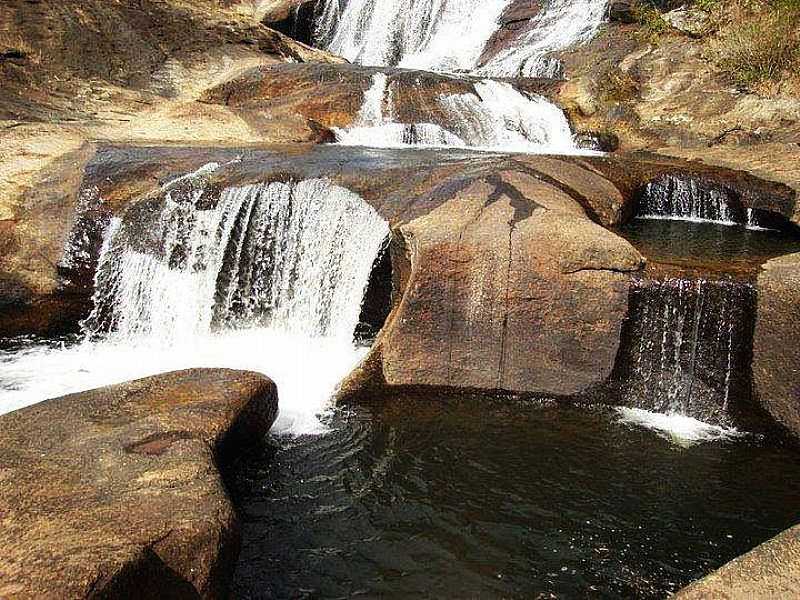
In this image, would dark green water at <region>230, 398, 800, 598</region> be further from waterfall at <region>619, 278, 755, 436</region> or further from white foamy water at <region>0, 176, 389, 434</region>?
white foamy water at <region>0, 176, 389, 434</region>

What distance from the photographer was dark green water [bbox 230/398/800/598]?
3.70 m

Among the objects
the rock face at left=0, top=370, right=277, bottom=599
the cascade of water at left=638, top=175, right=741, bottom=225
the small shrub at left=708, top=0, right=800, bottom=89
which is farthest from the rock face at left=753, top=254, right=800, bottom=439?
the small shrub at left=708, top=0, right=800, bottom=89

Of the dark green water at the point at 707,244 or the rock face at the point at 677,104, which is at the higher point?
the rock face at the point at 677,104

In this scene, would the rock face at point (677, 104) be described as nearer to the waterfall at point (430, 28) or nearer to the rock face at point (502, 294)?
the waterfall at point (430, 28)

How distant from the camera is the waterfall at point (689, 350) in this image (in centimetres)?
531

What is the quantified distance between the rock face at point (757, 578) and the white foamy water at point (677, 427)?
8.07ft

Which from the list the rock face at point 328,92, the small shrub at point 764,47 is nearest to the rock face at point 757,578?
the rock face at point 328,92

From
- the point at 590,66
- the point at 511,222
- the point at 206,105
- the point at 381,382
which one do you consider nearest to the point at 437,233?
the point at 511,222

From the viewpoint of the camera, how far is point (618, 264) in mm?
5566

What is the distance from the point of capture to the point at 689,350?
548 cm

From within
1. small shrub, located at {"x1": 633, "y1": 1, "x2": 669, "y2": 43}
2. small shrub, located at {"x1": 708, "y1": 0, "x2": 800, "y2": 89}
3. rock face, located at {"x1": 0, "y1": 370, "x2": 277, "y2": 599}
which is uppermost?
small shrub, located at {"x1": 633, "y1": 1, "x2": 669, "y2": 43}

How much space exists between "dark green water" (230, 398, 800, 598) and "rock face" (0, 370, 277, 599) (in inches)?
20.4

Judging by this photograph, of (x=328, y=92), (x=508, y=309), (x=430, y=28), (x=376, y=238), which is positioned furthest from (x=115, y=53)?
(x=508, y=309)

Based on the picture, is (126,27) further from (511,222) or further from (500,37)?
(511,222)
